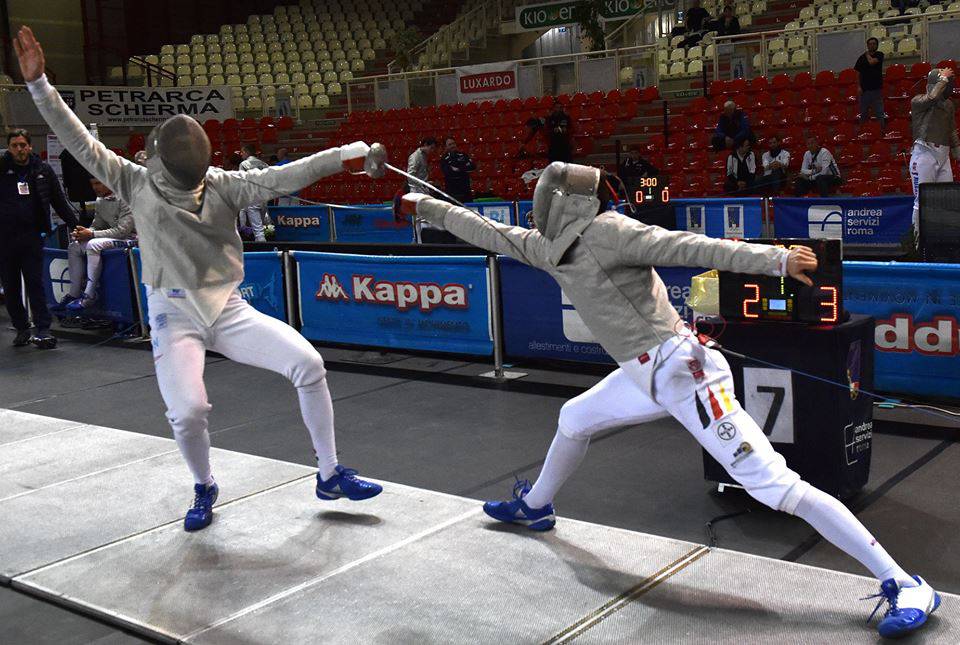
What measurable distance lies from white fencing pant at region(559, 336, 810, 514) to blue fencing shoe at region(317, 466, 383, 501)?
1.51m

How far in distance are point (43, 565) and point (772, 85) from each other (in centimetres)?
1562

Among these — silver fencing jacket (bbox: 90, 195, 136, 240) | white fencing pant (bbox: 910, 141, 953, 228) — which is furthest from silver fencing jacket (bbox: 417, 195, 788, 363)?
white fencing pant (bbox: 910, 141, 953, 228)

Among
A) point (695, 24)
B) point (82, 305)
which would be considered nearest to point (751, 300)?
point (82, 305)

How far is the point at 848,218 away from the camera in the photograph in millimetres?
13227

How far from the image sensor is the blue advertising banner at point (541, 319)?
8148mm

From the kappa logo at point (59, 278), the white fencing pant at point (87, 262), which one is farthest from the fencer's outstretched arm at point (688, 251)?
the kappa logo at point (59, 278)

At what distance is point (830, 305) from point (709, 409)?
4.63 feet

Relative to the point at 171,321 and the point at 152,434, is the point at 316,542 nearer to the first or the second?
the point at 171,321

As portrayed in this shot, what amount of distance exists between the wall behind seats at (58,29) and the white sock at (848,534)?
2592 cm

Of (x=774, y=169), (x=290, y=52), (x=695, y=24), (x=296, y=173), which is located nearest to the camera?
(x=296, y=173)

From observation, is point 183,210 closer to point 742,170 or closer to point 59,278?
point 59,278

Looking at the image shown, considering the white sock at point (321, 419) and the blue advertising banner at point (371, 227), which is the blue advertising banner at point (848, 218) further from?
the white sock at point (321, 419)

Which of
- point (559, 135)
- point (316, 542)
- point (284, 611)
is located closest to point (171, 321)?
point (316, 542)

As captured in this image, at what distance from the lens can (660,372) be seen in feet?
→ 13.0
